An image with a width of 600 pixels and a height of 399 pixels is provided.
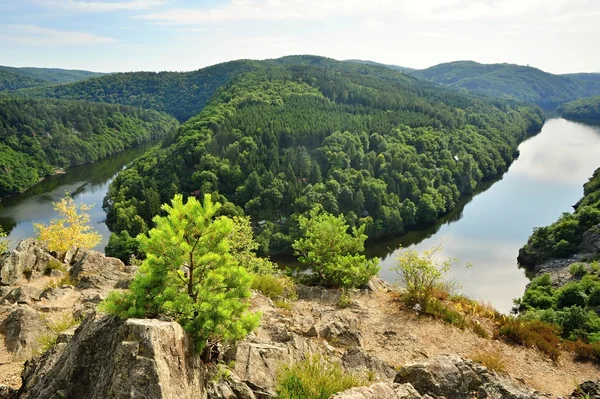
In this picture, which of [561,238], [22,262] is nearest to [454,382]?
[22,262]

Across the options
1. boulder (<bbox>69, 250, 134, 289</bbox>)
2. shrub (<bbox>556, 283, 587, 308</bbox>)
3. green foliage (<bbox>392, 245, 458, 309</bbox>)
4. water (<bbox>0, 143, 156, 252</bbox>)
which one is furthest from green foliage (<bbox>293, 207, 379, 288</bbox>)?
water (<bbox>0, 143, 156, 252</bbox>)

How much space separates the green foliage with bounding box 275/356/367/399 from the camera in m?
9.20

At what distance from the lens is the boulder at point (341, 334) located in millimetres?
16219

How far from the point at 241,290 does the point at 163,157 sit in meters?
80.8

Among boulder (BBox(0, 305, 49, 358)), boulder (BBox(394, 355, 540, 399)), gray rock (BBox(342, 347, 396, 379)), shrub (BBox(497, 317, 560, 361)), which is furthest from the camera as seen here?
shrub (BBox(497, 317, 560, 361))

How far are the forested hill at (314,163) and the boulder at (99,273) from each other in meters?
36.1

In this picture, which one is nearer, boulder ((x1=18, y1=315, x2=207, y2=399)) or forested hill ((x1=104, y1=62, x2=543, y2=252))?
boulder ((x1=18, y1=315, x2=207, y2=399))

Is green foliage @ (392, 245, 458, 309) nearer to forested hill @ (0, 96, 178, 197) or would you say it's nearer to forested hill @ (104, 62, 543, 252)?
forested hill @ (104, 62, 543, 252)

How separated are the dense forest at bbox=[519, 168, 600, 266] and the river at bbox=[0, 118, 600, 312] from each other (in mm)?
2856

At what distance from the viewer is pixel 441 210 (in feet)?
253

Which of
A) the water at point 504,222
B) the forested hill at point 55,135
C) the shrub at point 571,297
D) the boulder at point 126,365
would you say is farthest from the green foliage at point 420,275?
the forested hill at point 55,135

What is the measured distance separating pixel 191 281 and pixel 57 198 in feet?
311

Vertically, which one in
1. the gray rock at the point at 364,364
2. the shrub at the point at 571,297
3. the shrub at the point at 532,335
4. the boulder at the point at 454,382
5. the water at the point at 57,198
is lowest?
the water at the point at 57,198

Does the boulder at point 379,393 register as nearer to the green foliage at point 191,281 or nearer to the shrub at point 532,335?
the green foliage at point 191,281
